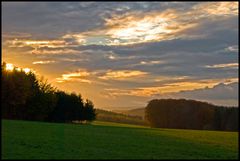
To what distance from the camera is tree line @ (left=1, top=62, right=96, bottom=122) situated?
98312 millimetres

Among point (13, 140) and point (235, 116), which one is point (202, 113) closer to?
point (235, 116)

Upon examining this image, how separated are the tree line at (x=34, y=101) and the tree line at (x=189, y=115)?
3479cm

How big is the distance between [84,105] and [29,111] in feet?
62.0

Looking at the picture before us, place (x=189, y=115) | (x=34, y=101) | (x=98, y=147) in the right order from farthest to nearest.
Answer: (x=189, y=115) → (x=34, y=101) → (x=98, y=147)

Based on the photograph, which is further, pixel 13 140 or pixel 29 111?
pixel 29 111

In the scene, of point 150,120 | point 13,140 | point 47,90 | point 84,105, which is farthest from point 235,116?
point 13,140

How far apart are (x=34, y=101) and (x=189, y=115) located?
58.2m

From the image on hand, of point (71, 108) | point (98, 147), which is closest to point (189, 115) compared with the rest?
point (71, 108)

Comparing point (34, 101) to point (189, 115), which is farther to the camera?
point (189, 115)

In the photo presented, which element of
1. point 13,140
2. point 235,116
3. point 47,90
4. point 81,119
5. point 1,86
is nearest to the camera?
point 13,140

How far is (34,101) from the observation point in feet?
329

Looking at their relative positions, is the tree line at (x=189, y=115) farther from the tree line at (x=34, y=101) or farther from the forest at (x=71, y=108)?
the tree line at (x=34, y=101)

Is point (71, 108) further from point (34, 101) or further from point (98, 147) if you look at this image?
point (98, 147)

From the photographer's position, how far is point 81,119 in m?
115
